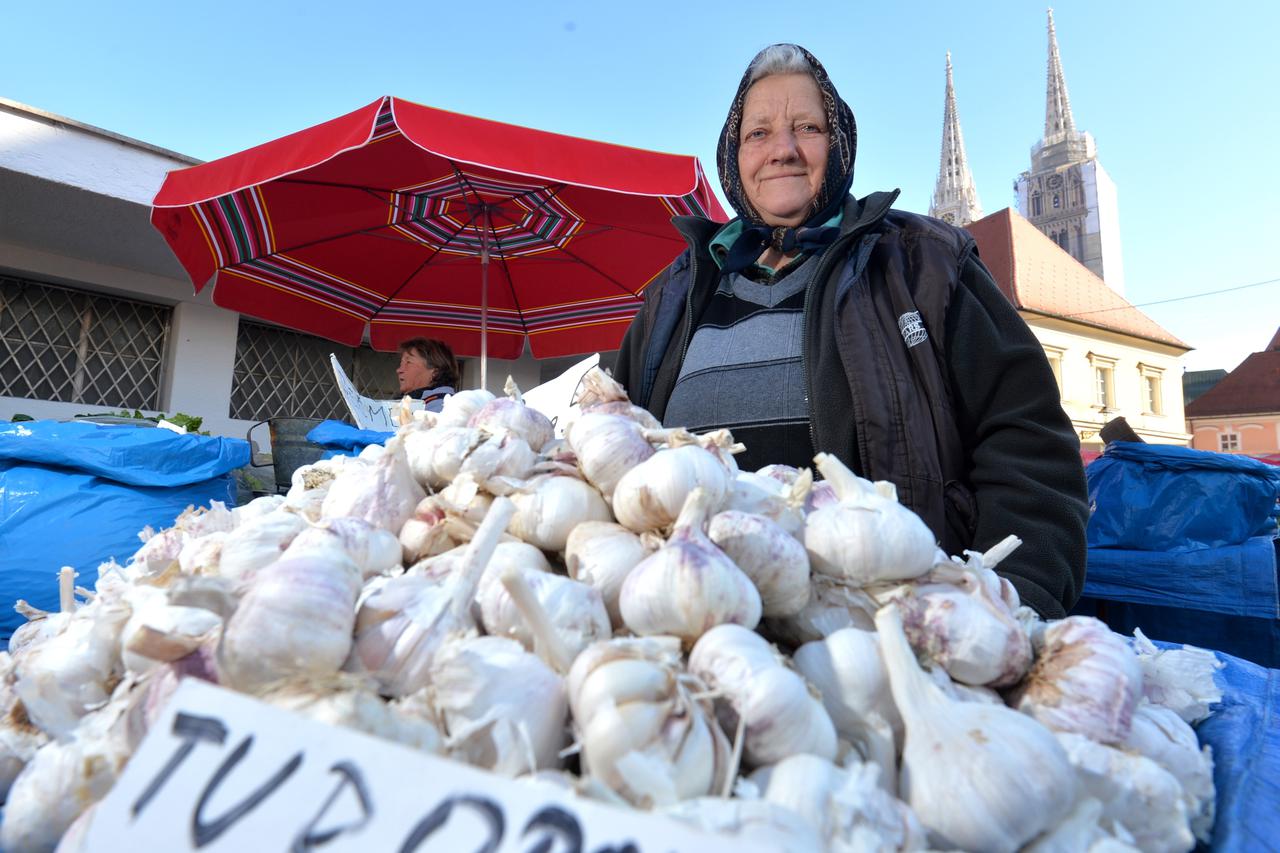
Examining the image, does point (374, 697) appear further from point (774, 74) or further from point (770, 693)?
point (774, 74)

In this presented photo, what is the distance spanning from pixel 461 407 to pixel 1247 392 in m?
36.6

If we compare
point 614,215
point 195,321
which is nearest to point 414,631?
point 614,215

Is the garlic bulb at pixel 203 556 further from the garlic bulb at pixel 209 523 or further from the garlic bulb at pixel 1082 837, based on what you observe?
the garlic bulb at pixel 1082 837

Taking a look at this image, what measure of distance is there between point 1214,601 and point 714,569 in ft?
10.2

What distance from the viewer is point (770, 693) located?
1.79 ft

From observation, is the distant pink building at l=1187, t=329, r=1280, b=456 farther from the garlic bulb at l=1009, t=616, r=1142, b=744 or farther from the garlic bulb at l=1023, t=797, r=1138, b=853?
the garlic bulb at l=1023, t=797, r=1138, b=853

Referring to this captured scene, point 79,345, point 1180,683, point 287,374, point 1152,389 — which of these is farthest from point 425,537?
point 1152,389

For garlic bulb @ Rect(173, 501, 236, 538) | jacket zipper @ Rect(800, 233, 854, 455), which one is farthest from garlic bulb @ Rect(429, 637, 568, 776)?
jacket zipper @ Rect(800, 233, 854, 455)

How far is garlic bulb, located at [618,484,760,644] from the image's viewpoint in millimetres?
613

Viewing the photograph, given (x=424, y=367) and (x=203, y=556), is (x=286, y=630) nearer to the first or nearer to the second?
(x=203, y=556)

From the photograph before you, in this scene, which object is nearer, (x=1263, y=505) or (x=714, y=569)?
(x=714, y=569)

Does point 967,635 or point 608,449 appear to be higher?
point 608,449

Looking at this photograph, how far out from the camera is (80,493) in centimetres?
265

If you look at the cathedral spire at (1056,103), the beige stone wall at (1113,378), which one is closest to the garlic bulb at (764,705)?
the beige stone wall at (1113,378)
